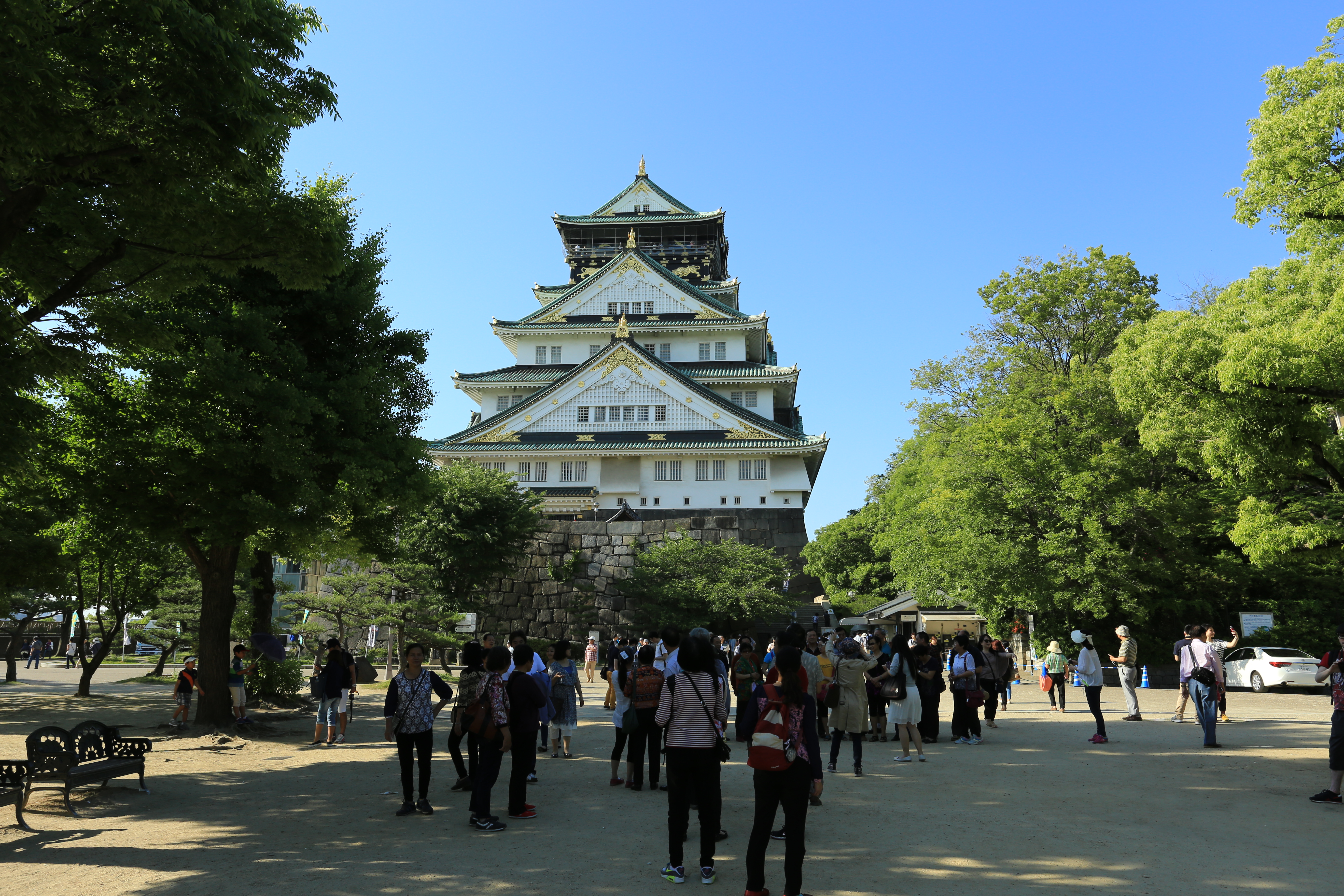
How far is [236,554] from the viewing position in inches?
551

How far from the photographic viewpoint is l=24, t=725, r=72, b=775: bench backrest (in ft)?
24.7

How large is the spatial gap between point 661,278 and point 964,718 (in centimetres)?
3842

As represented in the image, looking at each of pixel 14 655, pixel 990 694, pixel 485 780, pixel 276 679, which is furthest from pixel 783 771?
pixel 14 655

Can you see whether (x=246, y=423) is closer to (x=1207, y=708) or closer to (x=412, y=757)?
(x=412, y=757)

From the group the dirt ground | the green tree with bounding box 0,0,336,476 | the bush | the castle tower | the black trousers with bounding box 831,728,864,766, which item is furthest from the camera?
the castle tower

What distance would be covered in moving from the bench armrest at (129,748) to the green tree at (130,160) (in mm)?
2995

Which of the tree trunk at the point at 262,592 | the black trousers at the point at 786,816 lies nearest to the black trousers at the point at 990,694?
the black trousers at the point at 786,816

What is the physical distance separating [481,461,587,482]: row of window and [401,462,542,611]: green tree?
11.9m

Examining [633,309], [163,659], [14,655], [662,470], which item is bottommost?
A: [163,659]

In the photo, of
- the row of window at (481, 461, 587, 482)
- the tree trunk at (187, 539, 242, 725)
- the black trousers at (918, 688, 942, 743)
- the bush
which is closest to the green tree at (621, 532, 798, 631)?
the row of window at (481, 461, 587, 482)

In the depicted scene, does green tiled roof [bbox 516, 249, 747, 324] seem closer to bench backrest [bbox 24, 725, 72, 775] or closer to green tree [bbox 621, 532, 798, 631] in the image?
green tree [bbox 621, 532, 798, 631]

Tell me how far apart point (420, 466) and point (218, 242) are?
6553mm

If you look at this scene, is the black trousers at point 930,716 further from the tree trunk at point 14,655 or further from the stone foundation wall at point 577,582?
the tree trunk at point 14,655

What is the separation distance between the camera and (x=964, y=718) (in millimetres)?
12242
